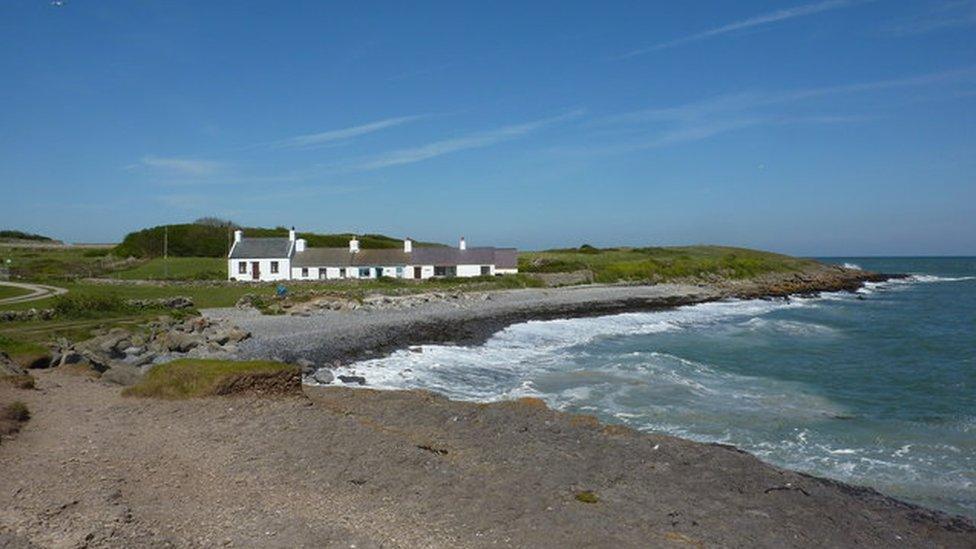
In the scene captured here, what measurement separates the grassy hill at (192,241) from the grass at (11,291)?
34.6 metres

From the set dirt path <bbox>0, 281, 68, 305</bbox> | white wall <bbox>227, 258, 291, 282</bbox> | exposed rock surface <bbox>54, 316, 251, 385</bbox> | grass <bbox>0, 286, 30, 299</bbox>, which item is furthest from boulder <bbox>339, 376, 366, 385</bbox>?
white wall <bbox>227, 258, 291, 282</bbox>

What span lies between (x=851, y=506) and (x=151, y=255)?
256 feet

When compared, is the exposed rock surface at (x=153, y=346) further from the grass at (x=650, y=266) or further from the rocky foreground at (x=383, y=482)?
the grass at (x=650, y=266)

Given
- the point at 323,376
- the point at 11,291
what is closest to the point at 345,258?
the point at 11,291

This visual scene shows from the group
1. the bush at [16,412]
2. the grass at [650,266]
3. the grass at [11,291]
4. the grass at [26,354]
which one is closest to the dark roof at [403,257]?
the grass at [650,266]

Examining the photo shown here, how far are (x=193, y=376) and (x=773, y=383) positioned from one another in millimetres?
16701

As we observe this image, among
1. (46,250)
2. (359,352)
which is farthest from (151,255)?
(359,352)

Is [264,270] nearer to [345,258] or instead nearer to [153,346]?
[345,258]

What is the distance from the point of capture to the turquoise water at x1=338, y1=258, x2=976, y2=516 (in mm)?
13445

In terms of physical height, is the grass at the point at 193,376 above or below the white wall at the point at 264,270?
below

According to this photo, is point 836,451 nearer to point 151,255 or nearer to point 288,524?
point 288,524

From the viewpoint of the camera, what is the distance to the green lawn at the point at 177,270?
5388 cm

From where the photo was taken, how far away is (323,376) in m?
19.3

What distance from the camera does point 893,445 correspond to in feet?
47.2
